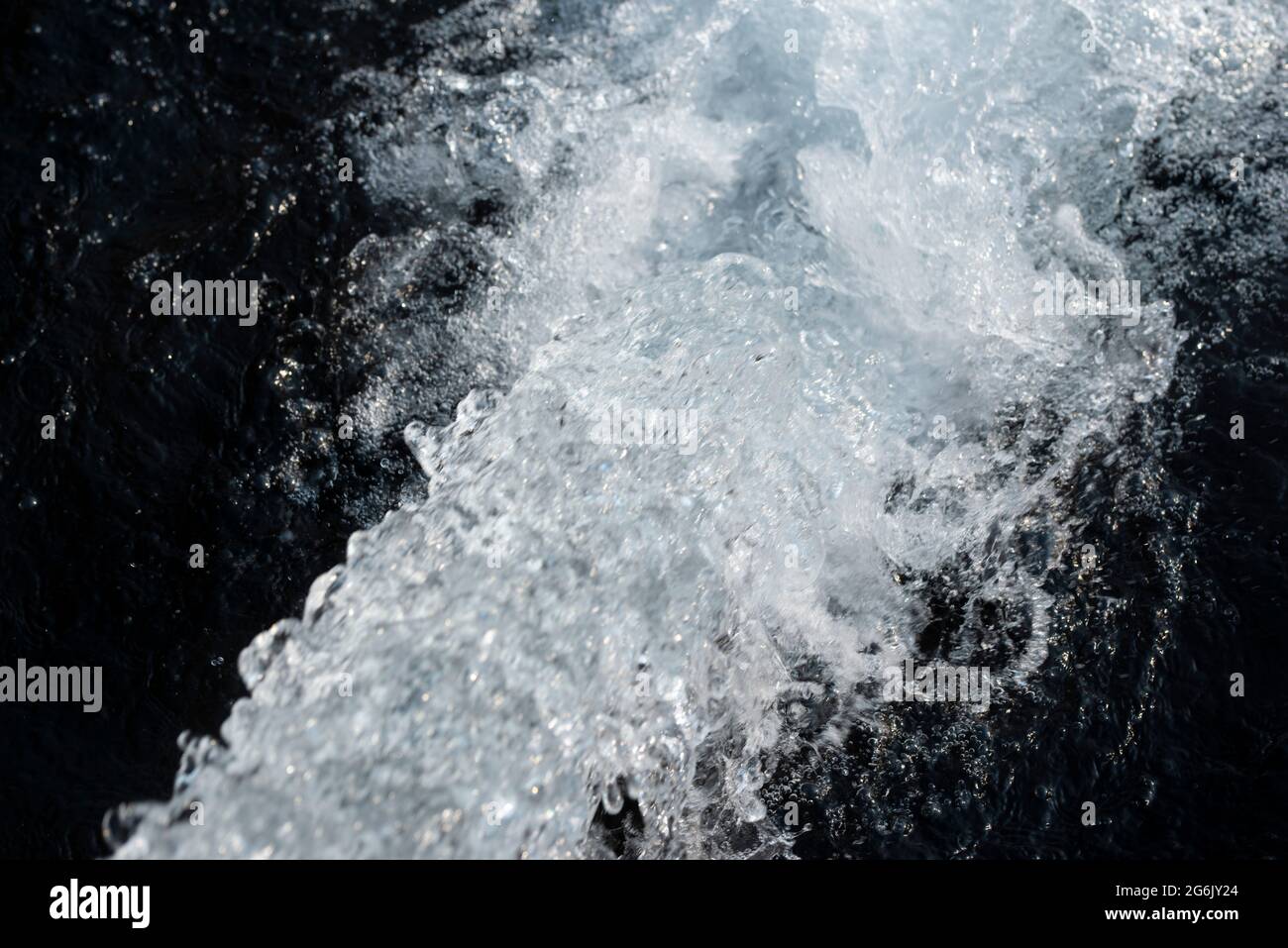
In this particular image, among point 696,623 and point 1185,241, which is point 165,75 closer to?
point 696,623

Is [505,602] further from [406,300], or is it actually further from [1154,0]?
[1154,0]

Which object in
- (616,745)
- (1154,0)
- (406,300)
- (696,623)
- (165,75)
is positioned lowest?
(616,745)

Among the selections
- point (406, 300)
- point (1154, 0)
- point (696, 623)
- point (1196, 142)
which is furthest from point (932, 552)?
point (1154, 0)

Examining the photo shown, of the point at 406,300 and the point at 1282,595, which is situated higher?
the point at 406,300

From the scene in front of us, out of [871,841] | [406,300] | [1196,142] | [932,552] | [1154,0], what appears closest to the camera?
[871,841]

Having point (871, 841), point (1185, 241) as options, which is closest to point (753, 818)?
point (871, 841)
